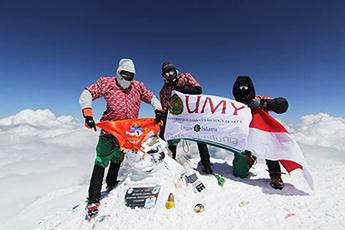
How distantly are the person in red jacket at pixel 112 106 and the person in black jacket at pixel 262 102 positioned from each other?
1948 millimetres

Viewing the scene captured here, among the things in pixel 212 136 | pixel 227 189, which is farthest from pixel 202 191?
pixel 212 136

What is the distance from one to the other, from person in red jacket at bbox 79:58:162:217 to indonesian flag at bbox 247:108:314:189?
2.29m

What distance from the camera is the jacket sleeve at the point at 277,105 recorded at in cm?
464

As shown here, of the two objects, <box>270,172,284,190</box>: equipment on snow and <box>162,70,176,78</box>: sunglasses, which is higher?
<box>162,70,176,78</box>: sunglasses

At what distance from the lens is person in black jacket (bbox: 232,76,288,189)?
459 centimetres

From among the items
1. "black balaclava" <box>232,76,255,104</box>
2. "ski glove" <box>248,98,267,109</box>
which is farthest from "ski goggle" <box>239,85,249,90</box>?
"ski glove" <box>248,98,267,109</box>

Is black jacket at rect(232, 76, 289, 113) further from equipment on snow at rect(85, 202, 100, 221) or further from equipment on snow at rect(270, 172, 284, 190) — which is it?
equipment on snow at rect(85, 202, 100, 221)

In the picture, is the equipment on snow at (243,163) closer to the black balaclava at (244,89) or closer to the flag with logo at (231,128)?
the flag with logo at (231,128)

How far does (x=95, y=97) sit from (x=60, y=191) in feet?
25.3

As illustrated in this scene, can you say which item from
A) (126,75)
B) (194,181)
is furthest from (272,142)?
(126,75)

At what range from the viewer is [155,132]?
518cm

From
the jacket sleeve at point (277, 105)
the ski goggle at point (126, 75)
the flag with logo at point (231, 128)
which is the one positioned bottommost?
the flag with logo at point (231, 128)

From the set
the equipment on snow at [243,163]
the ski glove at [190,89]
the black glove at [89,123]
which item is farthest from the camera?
the ski glove at [190,89]

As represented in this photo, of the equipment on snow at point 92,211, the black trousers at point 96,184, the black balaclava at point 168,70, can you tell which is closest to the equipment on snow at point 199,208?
the equipment on snow at point 92,211
